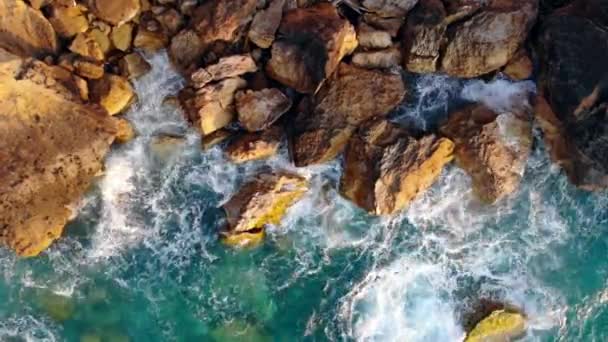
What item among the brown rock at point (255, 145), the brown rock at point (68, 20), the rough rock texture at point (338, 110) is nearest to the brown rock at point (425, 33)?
the rough rock texture at point (338, 110)

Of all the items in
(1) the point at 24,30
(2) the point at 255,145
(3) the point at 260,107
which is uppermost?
(1) the point at 24,30

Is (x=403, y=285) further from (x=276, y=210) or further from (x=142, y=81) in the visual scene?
(x=142, y=81)

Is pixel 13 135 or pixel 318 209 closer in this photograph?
pixel 13 135

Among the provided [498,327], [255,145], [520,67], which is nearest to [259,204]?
[255,145]

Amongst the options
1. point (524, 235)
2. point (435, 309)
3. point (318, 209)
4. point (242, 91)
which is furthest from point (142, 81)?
point (524, 235)

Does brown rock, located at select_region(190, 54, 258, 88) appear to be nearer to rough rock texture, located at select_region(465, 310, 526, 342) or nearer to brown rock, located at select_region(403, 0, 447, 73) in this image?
brown rock, located at select_region(403, 0, 447, 73)

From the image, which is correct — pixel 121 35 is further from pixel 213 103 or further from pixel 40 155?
pixel 40 155

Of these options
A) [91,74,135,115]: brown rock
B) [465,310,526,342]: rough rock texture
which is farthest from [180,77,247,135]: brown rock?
[465,310,526,342]: rough rock texture
